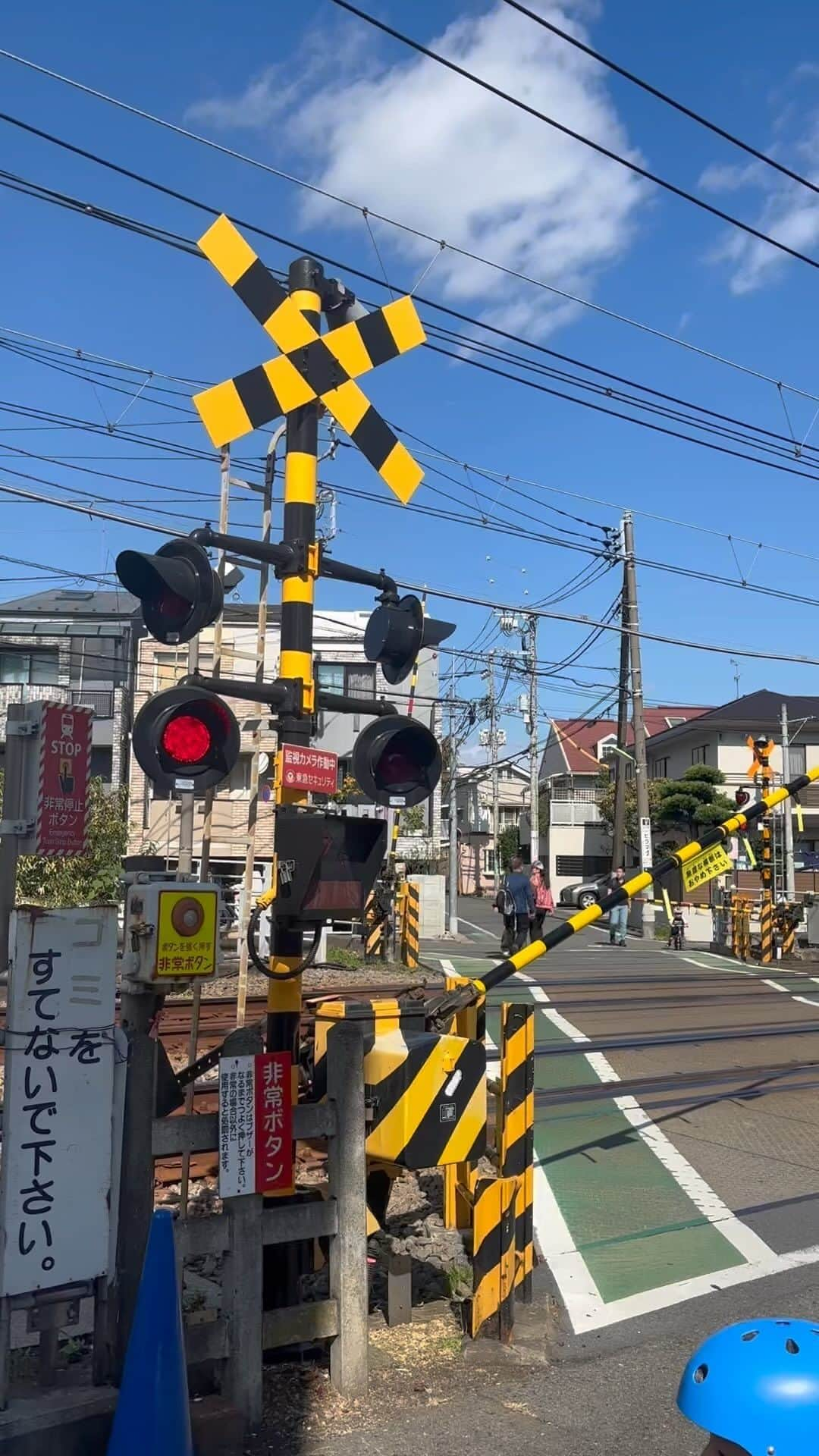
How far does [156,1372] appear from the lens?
11.2 feet

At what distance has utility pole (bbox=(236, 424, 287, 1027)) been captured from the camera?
504 cm

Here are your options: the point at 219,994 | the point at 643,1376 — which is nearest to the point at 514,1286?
the point at 643,1376

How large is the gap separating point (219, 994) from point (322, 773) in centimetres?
937

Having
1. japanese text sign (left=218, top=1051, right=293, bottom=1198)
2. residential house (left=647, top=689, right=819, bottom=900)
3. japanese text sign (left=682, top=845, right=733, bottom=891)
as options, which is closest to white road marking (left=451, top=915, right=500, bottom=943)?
residential house (left=647, top=689, right=819, bottom=900)

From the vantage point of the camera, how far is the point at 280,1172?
4.27 m

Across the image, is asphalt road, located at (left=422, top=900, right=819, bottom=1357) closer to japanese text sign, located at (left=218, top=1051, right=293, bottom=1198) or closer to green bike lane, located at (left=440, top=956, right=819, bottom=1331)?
green bike lane, located at (left=440, top=956, right=819, bottom=1331)

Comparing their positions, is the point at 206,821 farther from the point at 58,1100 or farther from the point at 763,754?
the point at 763,754

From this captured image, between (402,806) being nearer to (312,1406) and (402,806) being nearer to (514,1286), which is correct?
(514,1286)

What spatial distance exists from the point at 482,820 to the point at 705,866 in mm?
74683

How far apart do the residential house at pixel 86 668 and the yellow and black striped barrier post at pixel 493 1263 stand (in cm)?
2735

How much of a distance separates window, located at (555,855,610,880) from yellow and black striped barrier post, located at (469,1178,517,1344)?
54714mm

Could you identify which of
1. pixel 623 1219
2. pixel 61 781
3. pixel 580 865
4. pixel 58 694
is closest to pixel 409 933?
pixel 623 1219

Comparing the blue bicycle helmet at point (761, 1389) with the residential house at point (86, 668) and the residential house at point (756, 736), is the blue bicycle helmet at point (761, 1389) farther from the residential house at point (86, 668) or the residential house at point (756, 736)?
the residential house at point (756, 736)

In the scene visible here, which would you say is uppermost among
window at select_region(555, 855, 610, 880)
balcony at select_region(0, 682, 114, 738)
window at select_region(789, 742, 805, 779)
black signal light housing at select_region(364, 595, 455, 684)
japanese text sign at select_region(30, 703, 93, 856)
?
balcony at select_region(0, 682, 114, 738)
